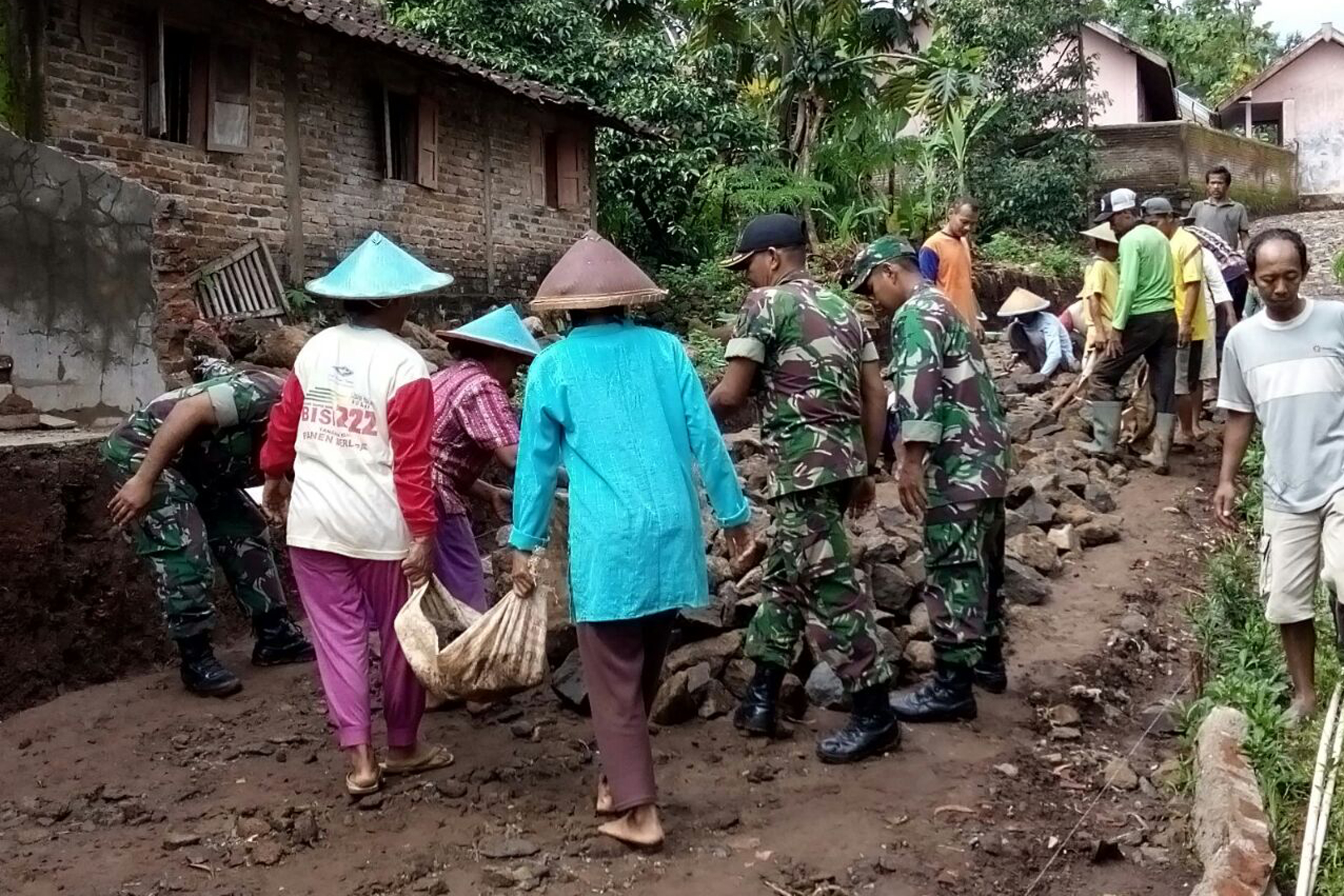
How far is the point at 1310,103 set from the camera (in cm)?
3094

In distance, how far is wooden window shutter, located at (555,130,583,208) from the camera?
16094 millimetres

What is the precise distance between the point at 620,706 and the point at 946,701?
149 centimetres

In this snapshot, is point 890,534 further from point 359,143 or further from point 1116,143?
point 1116,143

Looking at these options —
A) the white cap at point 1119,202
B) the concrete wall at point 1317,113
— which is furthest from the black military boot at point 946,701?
the concrete wall at point 1317,113

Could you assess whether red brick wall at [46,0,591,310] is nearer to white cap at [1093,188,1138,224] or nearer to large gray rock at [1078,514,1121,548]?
large gray rock at [1078,514,1121,548]

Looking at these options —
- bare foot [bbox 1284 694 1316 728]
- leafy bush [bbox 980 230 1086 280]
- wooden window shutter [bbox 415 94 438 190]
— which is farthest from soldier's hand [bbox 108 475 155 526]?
leafy bush [bbox 980 230 1086 280]

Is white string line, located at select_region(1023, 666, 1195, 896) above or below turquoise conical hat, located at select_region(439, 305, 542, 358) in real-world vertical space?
below

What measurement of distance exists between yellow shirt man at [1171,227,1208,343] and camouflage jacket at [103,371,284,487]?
5694 millimetres

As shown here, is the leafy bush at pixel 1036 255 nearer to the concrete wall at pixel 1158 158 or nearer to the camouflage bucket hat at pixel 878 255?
the concrete wall at pixel 1158 158

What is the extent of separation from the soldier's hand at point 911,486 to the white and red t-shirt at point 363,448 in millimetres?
1641

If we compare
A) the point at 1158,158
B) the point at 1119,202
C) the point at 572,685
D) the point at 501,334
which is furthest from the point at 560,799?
the point at 1158,158

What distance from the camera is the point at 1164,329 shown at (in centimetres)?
766

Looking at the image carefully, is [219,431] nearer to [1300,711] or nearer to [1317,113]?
[1300,711]

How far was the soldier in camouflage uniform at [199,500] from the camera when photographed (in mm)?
4297
